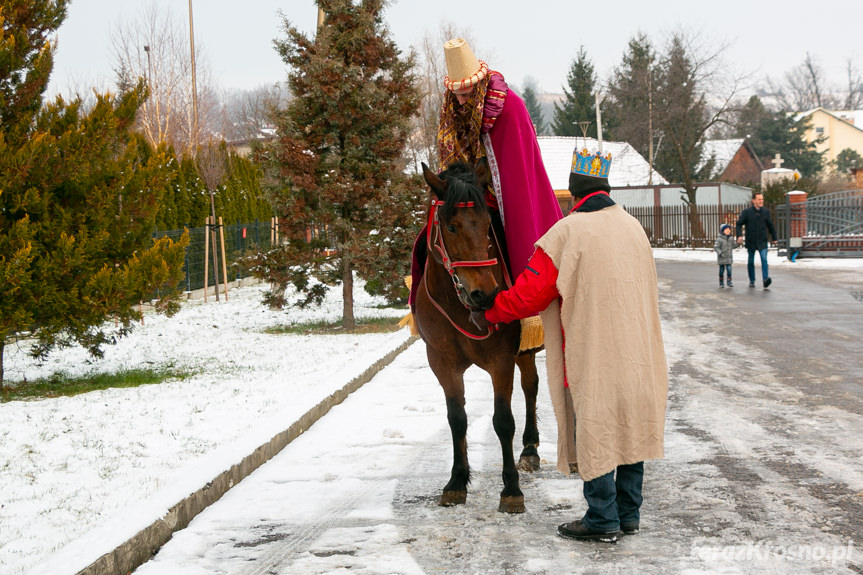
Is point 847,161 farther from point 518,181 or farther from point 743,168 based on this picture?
point 518,181

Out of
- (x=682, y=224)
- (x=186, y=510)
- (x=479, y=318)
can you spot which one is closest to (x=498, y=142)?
(x=479, y=318)

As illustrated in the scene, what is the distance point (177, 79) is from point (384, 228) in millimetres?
32474

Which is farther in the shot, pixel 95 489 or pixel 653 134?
pixel 653 134

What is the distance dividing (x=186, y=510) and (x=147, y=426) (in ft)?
8.21

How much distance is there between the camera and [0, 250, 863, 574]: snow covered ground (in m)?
5.03

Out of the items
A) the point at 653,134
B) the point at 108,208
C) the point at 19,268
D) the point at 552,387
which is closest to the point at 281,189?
the point at 108,208

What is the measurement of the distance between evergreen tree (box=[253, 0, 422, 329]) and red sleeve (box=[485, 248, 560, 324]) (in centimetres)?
1004

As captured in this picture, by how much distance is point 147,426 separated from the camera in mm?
7496

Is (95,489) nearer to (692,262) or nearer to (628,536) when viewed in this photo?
(628,536)

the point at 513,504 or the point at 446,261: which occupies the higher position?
the point at 446,261

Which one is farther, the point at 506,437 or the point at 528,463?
the point at 528,463

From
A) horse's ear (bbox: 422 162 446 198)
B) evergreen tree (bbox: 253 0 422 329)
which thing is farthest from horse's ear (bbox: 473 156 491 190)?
evergreen tree (bbox: 253 0 422 329)

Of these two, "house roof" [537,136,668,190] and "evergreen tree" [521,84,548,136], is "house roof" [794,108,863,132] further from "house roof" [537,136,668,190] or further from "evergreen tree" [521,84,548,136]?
"house roof" [537,136,668,190]

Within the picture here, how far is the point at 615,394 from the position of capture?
441 cm
